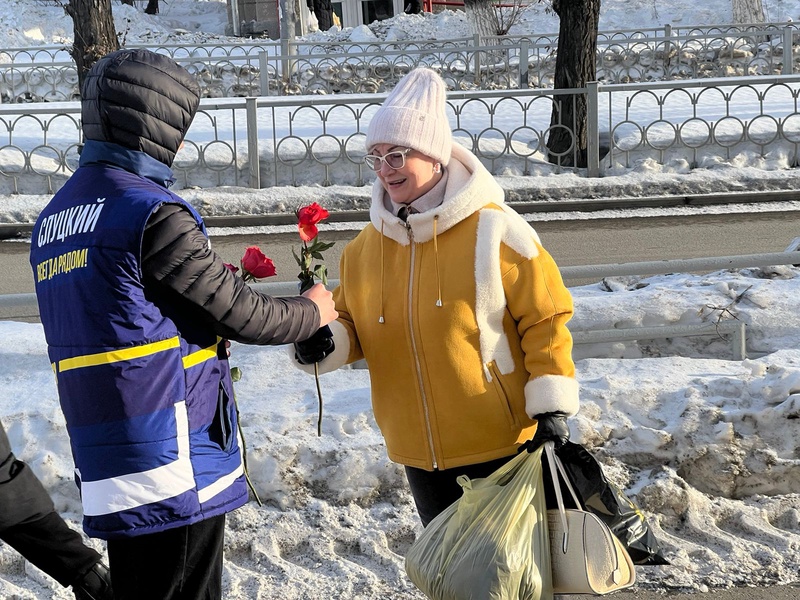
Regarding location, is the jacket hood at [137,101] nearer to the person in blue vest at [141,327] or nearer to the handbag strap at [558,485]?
the person in blue vest at [141,327]

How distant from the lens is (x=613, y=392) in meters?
4.53

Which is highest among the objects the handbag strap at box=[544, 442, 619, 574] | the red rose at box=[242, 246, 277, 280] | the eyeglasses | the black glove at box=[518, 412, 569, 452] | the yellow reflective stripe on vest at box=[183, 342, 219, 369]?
the eyeglasses

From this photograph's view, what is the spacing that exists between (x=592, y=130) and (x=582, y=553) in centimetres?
1065

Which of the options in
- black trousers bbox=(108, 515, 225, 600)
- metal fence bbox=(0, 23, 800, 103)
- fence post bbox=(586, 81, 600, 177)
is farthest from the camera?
metal fence bbox=(0, 23, 800, 103)

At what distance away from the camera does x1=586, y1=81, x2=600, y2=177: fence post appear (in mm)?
12594

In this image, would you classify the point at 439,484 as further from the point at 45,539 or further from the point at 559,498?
the point at 45,539

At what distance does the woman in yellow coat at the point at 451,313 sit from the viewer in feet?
8.80

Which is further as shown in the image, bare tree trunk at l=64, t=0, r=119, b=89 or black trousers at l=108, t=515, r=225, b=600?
bare tree trunk at l=64, t=0, r=119, b=89

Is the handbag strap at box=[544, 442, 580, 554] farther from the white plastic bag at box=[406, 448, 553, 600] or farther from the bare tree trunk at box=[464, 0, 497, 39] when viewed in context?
the bare tree trunk at box=[464, 0, 497, 39]

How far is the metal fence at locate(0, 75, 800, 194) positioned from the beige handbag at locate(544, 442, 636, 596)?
1030cm

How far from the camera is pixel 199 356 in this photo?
→ 2439mm

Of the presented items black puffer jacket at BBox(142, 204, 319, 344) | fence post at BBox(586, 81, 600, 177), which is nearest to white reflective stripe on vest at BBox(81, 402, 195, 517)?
black puffer jacket at BBox(142, 204, 319, 344)

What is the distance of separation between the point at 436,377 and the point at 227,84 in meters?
18.1

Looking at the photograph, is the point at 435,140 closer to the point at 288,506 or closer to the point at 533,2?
the point at 288,506
